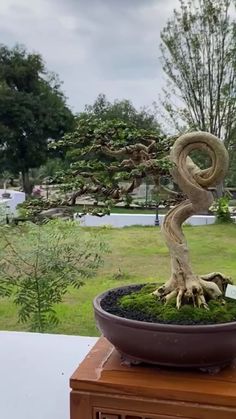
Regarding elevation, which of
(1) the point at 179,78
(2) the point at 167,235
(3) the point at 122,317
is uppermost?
(1) the point at 179,78

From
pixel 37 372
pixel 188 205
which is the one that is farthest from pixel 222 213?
pixel 188 205

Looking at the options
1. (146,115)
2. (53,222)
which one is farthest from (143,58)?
(53,222)

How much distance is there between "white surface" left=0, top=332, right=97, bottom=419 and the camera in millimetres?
940

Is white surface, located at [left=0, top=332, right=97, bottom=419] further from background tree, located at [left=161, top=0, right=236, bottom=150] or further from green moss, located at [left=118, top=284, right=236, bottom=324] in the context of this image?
background tree, located at [left=161, top=0, right=236, bottom=150]

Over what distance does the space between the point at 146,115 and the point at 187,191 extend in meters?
7.01

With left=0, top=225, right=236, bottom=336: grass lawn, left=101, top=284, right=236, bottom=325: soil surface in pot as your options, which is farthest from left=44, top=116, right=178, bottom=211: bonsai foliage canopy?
left=0, top=225, right=236, bottom=336: grass lawn

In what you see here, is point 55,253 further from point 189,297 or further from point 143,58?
point 143,58

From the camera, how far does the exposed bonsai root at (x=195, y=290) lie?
2.66 ft

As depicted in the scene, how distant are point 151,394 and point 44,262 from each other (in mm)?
1035

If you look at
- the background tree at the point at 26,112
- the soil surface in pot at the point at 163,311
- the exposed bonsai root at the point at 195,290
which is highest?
the background tree at the point at 26,112

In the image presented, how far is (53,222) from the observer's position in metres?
1.70

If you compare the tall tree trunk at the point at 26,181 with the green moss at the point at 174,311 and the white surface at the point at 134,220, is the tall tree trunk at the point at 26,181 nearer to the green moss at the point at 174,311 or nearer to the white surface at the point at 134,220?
the white surface at the point at 134,220

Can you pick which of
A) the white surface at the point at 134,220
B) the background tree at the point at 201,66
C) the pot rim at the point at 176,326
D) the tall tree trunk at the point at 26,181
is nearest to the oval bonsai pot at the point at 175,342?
the pot rim at the point at 176,326

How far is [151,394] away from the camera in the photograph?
69cm
